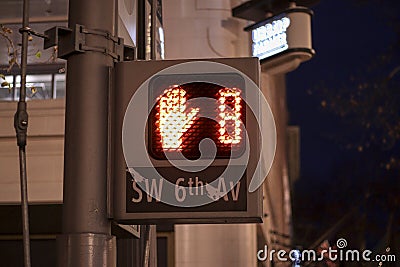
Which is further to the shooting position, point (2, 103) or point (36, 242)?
point (36, 242)

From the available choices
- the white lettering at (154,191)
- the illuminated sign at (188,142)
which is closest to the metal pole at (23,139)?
the illuminated sign at (188,142)

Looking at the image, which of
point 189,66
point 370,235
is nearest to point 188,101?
point 189,66

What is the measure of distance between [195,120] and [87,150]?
398 mm

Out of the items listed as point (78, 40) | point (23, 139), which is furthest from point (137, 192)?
point (78, 40)

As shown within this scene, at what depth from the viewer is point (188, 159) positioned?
3.33 metres

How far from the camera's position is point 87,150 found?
331cm

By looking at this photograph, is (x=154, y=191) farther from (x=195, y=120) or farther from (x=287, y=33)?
(x=287, y=33)

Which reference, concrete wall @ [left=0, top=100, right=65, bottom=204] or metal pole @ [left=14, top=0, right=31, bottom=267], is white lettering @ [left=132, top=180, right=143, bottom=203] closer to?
metal pole @ [left=14, top=0, right=31, bottom=267]

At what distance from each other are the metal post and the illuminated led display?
20 cm

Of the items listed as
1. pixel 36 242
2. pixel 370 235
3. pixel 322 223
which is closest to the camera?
pixel 36 242

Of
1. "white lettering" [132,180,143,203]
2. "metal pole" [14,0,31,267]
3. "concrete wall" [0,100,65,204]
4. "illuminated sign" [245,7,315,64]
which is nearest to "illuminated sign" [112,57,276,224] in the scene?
"white lettering" [132,180,143,203]

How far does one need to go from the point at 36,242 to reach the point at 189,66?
5.23 meters

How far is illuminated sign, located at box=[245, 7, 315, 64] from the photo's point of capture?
12.5 meters

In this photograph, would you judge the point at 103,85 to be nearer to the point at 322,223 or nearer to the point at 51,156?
the point at 51,156
